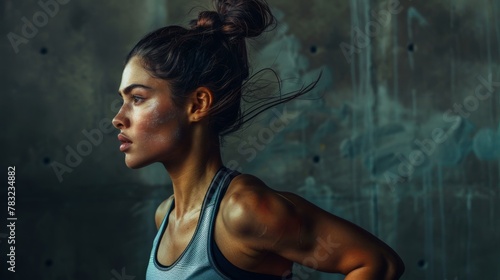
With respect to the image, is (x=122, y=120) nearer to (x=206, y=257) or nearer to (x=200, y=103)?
(x=200, y=103)

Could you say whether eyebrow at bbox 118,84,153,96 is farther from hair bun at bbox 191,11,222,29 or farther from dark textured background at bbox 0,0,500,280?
dark textured background at bbox 0,0,500,280

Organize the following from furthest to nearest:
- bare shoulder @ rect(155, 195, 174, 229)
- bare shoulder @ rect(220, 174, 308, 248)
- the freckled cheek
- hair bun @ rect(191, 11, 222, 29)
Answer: bare shoulder @ rect(155, 195, 174, 229) → hair bun @ rect(191, 11, 222, 29) → the freckled cheek → bare shoulder @ rect(220, 174, 308, 248)

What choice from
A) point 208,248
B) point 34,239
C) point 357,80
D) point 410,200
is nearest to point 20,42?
point 34,239

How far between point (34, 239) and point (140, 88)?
269 cm

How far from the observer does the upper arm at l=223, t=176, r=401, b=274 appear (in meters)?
1.62

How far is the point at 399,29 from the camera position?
4391 millimetres

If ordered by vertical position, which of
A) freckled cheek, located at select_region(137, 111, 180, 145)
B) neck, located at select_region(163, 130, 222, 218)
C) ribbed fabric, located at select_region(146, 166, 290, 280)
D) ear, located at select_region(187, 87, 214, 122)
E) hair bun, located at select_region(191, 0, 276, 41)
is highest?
hair bun, located at select_region(191, 0, 276, 41)

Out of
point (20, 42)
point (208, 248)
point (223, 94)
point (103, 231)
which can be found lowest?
point (103, 231)

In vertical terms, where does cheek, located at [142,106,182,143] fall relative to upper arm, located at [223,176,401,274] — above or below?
above

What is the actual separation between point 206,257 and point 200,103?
39 cm

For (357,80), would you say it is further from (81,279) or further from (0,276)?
(0,276)

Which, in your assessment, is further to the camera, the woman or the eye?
the eye

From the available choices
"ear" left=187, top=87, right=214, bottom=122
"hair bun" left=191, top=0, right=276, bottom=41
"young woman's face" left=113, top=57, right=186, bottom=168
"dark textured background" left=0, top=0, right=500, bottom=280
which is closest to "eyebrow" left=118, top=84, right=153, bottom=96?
"young woman's face" left=113, top=57, right=186, bottom=168

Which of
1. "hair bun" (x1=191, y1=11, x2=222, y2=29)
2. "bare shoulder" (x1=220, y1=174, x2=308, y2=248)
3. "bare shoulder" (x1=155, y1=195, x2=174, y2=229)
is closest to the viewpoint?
"bare shoulder" (x1=220, y1=174, x2=308, y2=248)
